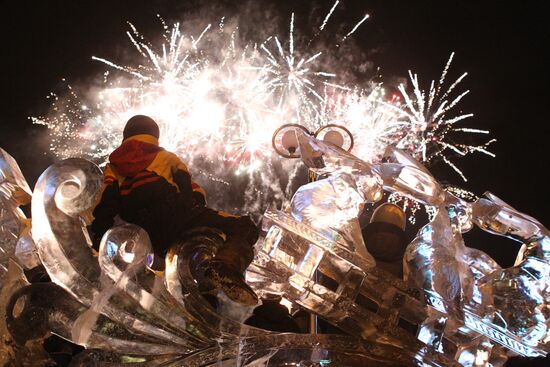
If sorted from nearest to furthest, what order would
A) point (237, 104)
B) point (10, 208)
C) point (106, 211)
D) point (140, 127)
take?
point (10, 208) < point (106, 211) < point (140, 127) < point (237, 104)

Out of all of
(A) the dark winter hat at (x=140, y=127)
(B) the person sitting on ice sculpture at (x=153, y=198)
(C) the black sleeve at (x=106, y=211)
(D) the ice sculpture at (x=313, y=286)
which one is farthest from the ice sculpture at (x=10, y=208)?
(A) the dark winter hat at (x=140, y=127)

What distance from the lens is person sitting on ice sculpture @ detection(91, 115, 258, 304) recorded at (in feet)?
7.73

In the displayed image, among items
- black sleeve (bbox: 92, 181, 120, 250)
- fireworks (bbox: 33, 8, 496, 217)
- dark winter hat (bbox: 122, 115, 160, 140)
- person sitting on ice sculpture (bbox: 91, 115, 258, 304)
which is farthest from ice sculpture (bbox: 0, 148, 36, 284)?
fireworks (bbox: 33, 8, 496, 217)

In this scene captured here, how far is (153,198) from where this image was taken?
9.75ft

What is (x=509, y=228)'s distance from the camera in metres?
1.97

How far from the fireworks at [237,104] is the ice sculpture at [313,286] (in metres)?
6.21

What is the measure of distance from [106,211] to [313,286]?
1.51 m

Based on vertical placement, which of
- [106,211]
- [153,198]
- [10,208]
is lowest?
[106,211]

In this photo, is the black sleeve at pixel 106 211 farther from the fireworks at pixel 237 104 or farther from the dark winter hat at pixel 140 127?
the fireworks at pixel 237 104

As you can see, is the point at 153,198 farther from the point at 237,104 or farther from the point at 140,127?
the point at 237,104

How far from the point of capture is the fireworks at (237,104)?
8.90 meters

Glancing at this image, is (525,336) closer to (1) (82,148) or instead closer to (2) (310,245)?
(2) (310,245)

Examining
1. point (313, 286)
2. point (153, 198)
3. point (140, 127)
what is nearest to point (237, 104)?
point (140, 127)

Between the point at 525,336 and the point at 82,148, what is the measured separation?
9.22 meters
